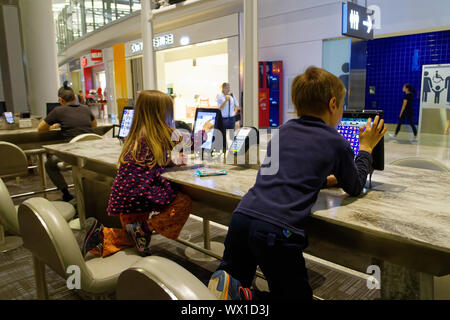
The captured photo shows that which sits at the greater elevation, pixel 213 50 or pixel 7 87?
pixel 213 50

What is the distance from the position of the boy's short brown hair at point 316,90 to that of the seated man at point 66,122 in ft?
12.5

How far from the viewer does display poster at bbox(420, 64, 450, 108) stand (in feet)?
29.8

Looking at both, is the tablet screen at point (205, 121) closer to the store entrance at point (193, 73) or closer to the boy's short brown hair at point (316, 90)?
the boy's short brown hair at point (316, 90)

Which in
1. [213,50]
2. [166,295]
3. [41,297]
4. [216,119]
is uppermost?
[213,50]

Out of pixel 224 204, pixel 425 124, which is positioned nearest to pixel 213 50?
pixel 425 124

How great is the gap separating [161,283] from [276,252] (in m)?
0.65

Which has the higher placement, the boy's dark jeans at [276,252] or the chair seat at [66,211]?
the boy's dark jeans at [276,252]

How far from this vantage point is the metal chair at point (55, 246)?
50.4 inches

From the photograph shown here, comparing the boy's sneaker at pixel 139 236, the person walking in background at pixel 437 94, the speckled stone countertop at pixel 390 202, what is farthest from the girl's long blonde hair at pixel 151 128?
the person walking in background at pixel 437 94

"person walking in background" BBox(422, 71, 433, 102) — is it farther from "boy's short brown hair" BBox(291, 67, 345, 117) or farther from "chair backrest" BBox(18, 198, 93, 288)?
"chair backrest" BBox(18, 198, 93, 288)

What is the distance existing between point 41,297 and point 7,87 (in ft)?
31.5
